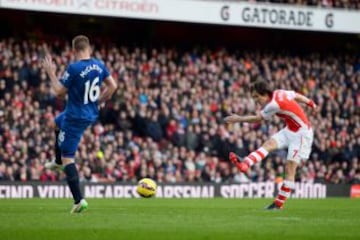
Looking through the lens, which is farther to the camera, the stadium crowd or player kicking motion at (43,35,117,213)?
the stadium crowd

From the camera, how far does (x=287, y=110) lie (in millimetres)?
16078

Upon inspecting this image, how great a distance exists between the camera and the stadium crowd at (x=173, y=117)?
2633 centimetres

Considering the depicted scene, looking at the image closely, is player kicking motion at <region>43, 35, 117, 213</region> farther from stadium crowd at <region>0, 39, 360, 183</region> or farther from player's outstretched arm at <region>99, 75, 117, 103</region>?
stadium crowd at <region>0, 39, 360, 183</region>

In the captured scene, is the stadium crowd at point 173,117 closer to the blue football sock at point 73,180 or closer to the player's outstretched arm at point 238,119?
the player's outstretched arm at point 238,119

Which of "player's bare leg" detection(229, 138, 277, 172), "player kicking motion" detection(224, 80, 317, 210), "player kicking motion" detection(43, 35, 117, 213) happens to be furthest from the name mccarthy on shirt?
"player kicking motion" detection(224, 80, 317, 210)

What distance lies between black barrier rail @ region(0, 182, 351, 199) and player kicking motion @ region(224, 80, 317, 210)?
984 centimetres

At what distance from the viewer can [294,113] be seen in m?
16.2

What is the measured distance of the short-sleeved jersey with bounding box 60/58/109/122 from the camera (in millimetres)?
13406

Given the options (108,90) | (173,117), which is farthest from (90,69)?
(173,117)

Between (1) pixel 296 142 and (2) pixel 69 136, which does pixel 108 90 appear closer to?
(2) pixel 69 136

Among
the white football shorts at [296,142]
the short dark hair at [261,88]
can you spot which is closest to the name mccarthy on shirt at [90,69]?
the short dark hair at [261,88]

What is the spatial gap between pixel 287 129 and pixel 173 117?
13.5 metres

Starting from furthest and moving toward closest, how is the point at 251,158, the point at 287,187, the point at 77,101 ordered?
the point at 287,187 < the point at 251,158 < the point at 77,101

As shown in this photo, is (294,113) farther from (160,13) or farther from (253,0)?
(253,0)
